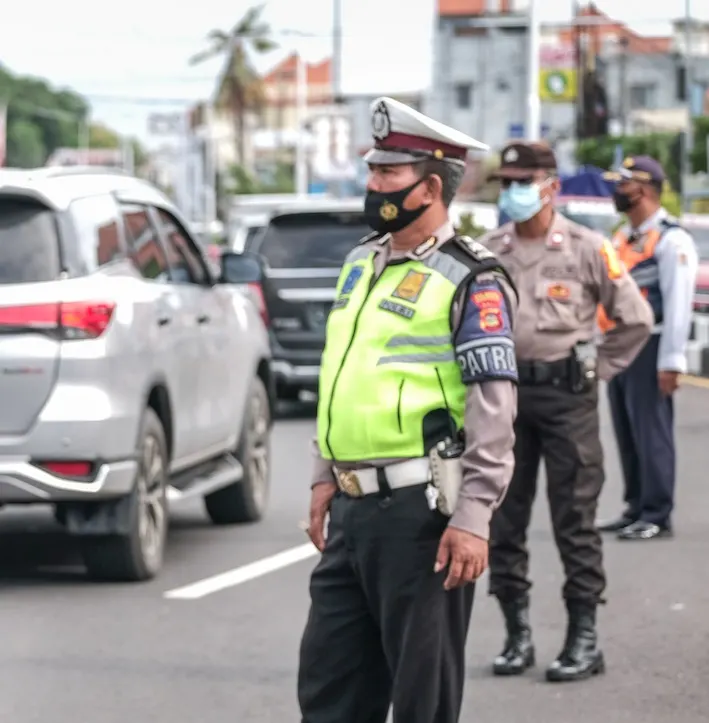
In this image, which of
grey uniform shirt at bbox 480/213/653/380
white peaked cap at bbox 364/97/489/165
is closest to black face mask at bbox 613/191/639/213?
grey uniform shirt at bbox 480/213/653/380

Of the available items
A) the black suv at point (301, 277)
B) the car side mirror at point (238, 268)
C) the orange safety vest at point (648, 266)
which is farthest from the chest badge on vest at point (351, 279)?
the black suv at point (301, 277)

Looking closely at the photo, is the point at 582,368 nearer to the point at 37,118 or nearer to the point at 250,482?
the point at 250,482

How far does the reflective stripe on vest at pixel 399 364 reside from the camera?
16.5 feet

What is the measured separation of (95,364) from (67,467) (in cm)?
45

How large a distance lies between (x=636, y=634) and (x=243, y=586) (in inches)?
79.9

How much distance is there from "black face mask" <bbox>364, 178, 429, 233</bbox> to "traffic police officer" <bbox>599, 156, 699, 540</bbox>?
5.50 m

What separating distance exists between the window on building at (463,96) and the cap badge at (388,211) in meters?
89.8

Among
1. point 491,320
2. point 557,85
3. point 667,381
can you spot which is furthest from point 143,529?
point 557,85

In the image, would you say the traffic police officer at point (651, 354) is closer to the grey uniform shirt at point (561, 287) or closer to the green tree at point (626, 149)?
the grey uniform shirt at point (561, 287)

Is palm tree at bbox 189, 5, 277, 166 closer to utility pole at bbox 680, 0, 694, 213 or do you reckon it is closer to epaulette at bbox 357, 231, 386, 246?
utility pole at bbox 680, 0, 694, 213

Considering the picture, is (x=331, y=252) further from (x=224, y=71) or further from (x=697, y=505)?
(x=224, y=71)

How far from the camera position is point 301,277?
1780 centimetres

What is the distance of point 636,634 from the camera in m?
8.47

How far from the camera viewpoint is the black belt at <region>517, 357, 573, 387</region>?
7648 mm
